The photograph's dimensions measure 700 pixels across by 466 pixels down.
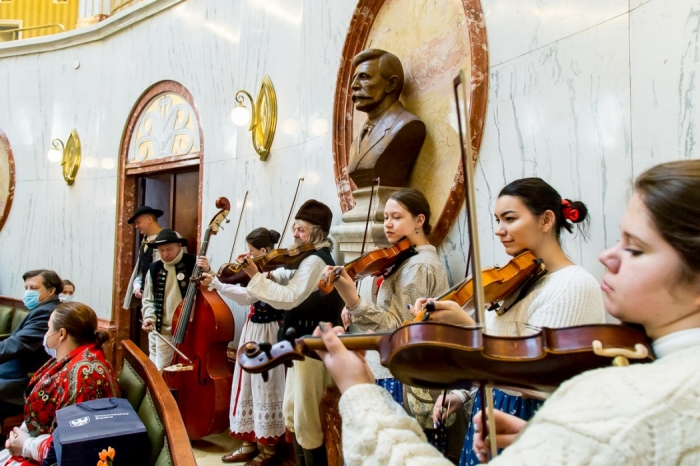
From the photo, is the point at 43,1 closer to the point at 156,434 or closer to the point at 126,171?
the point at 126,171

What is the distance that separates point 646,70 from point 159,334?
341 centimetres

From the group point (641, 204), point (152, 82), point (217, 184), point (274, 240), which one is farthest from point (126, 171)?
point (641, 204)

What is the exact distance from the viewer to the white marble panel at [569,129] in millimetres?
1890

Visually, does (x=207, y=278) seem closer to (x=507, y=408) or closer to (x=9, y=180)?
(x=507, y=408)

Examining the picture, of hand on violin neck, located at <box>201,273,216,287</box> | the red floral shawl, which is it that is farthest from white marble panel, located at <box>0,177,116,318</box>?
the red floral shawl

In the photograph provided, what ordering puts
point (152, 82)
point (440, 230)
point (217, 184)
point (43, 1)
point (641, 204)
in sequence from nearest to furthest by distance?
point (641, 204) → point (440, 230) → point (217, 184) → point (152, 82) → point (43, 1)

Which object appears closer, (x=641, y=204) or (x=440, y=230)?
(x=641, y=204)

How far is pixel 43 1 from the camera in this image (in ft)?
28.4

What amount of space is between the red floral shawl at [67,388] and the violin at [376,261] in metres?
1.06

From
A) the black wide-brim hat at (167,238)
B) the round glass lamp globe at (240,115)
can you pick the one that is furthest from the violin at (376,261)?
the round glass lamp globe at (240,115)

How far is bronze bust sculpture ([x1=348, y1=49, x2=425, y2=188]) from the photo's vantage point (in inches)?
107

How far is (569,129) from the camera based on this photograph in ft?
6.73

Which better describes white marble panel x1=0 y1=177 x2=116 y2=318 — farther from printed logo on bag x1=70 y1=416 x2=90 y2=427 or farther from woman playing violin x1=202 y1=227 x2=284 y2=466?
printed logo on bag x1=70 y1=416 x2=90 y2=427

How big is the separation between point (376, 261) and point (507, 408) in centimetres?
85
